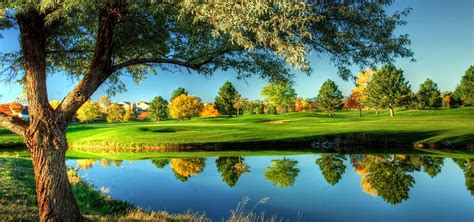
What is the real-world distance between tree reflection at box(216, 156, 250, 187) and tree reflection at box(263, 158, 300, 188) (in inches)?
72.9

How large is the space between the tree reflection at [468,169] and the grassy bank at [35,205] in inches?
636

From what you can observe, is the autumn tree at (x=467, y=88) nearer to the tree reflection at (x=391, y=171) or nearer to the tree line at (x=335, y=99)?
the tree line at (x=335, y=99)

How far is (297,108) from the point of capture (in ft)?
428

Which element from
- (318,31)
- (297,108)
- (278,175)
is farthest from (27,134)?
(297,108)

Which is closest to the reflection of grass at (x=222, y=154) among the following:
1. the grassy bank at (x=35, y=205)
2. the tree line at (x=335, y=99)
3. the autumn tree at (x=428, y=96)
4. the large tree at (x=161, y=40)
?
the grassy bank at (x=35, y=205)

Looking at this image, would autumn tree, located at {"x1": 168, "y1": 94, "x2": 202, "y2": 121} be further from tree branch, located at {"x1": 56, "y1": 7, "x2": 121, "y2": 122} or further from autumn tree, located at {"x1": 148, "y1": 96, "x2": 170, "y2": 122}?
tree branch, located at {"x1": 56, "y1": 7, "x2": 121, "y2": 122}

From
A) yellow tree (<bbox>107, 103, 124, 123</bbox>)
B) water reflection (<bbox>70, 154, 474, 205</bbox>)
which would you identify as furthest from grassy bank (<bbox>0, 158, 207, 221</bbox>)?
yellow tree (<bbox>107, 103, 124, 123</bbox>)

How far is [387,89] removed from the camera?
82.1 m

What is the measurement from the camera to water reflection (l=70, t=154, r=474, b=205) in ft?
72.7

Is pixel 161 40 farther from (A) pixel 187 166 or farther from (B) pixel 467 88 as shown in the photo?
(B) pixel 467 88

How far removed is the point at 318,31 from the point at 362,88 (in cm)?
8580

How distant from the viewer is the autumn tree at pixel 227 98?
97.7 m

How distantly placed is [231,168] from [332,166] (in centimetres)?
746

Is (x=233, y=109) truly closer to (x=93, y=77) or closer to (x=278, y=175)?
(x=278, y=175)
